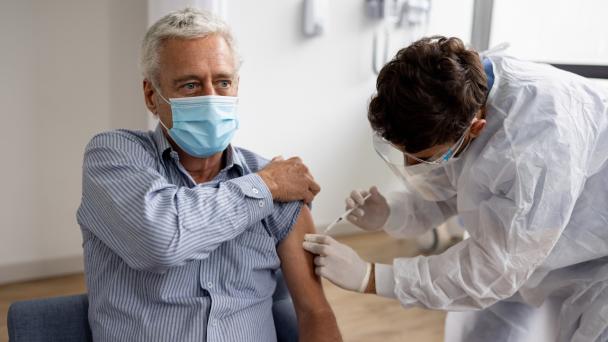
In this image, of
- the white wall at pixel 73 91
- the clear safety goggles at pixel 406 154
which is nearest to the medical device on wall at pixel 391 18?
the white wall at pixel 73 91

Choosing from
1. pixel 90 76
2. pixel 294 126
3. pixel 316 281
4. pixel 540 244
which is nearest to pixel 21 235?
pixel 90 76

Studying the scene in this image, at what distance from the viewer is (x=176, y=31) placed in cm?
144

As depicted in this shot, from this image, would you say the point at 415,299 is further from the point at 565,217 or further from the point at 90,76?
the point at 90,76

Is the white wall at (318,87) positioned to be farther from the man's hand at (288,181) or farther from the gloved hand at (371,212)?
the man's hand at (288,181)

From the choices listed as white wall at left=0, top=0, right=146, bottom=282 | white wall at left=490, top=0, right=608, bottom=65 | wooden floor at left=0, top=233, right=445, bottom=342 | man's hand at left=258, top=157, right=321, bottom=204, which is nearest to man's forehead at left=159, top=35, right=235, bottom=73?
man's hand at left=258, top=157, right=321, bottom=204

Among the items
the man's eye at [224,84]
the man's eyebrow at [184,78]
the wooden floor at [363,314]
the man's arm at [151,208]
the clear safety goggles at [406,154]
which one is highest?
the man's eyebrow at [184,78]

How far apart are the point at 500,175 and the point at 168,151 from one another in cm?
82

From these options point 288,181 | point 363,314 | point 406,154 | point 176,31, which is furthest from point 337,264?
point 363,314

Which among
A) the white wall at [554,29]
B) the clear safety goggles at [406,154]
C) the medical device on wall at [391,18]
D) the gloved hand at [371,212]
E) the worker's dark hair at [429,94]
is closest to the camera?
the worker's dark hair at [429,94]

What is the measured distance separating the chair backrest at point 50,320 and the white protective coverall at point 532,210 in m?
0.75

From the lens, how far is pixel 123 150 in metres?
1.37

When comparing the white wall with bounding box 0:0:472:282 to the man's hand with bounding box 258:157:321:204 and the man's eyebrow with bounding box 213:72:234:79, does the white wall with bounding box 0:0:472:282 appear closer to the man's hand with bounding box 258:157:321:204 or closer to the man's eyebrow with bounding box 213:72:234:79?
the man's eyebrow with bounding box 213:72:234:79

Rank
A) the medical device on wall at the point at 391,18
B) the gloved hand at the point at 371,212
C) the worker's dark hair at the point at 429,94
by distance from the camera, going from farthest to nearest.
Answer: the medical device on wall at the point at 391,18 → the gloved hand at the point at 371,212 → the worker's dark hair at the point at 429,94

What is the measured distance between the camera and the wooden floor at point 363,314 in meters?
2.57
